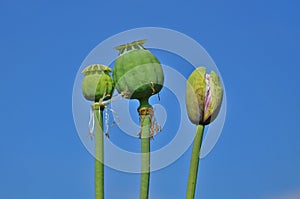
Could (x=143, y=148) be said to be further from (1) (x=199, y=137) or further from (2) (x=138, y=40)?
(2) (x=138, y=40)

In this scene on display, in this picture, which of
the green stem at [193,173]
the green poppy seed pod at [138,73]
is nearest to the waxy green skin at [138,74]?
the green poppy seed pod at [138,73]

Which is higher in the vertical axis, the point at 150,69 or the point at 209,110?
the point at 150,69

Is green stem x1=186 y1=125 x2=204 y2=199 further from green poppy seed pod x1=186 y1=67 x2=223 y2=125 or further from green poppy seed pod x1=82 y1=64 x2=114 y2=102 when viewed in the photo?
green poppy seed pod x1=82 y1=64 x2=114 y2=102

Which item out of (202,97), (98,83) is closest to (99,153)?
(98,83)

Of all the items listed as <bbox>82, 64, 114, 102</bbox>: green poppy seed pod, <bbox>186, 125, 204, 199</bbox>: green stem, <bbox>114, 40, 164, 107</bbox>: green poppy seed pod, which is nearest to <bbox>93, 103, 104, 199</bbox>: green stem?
<bbox>82, 64, 114, 102</bbox>: green poppy seed pod

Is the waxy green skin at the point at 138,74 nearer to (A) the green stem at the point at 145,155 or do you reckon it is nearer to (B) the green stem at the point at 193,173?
(A) the green stem at the point at 145,155

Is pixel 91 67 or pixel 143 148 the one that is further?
pixel 91 67

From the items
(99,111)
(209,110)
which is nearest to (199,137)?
(209,110)
